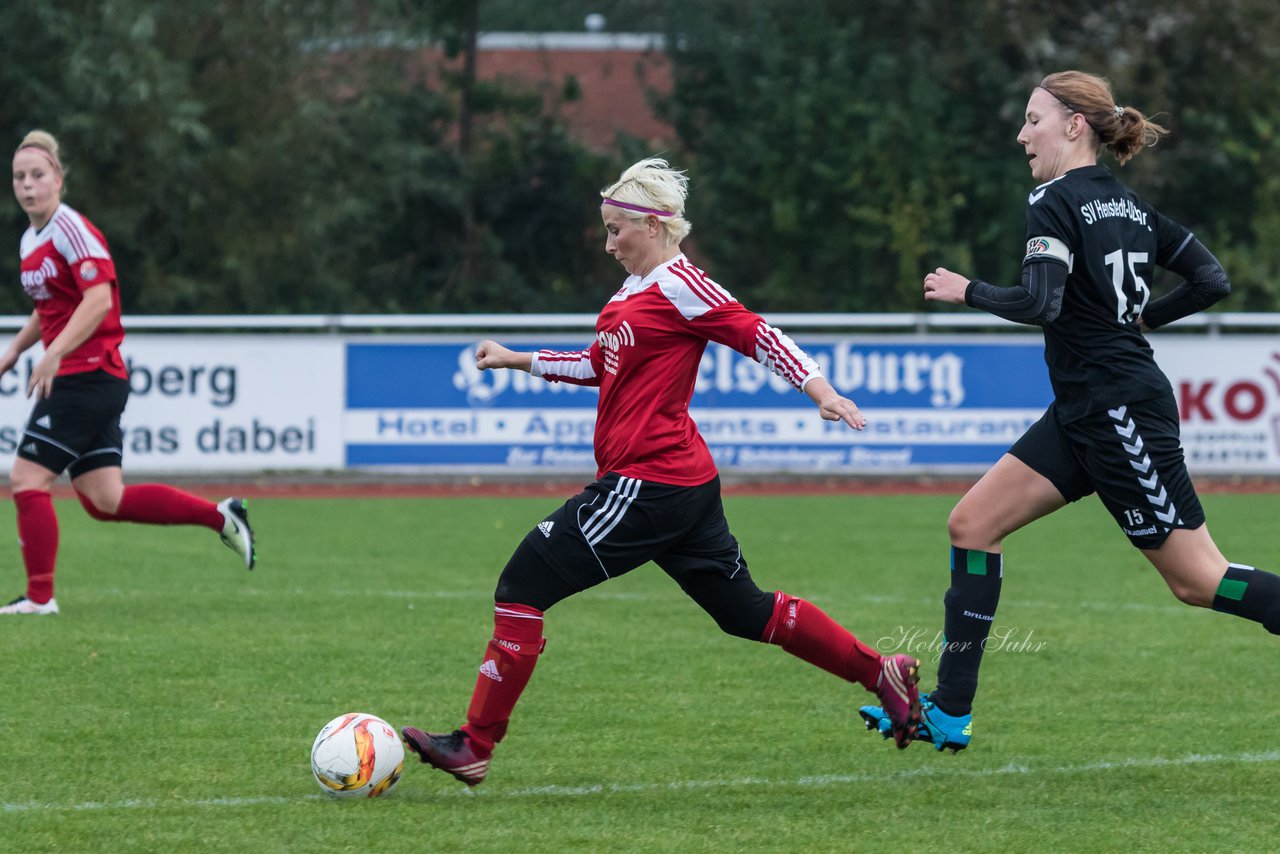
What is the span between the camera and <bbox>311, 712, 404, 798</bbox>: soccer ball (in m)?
5.14

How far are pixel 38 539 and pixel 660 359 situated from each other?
169 inches

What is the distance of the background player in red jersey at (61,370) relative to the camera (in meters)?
8.20

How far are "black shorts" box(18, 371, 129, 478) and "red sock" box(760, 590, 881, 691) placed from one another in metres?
3.91

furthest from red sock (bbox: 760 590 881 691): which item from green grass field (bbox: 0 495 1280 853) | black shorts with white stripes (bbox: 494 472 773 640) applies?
black shorts with white stripes (bbox: 494 472 773 640)

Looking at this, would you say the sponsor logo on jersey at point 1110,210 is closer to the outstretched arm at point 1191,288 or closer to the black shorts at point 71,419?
the outstretched arm at point 1191,288

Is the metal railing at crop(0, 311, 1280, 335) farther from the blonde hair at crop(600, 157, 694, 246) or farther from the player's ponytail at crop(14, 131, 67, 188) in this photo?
the blonde hair at crop(600, 157, 694, 246)

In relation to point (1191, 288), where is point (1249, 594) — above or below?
below

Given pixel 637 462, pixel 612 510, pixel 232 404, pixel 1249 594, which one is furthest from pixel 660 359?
pixel 232 404

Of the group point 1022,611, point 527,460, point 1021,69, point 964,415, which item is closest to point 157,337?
point 527,460

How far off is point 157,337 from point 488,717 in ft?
39.1

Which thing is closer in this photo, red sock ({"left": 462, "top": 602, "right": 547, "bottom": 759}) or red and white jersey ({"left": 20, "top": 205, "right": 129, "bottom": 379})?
red sock ({"left": 462, "top": 602, "right": 547, "bottom": 759})

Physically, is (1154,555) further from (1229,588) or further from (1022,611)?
(1022,611)

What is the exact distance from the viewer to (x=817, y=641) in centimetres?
557

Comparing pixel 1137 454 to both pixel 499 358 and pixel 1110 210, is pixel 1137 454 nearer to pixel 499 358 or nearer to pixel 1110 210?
pixel 1110 210
